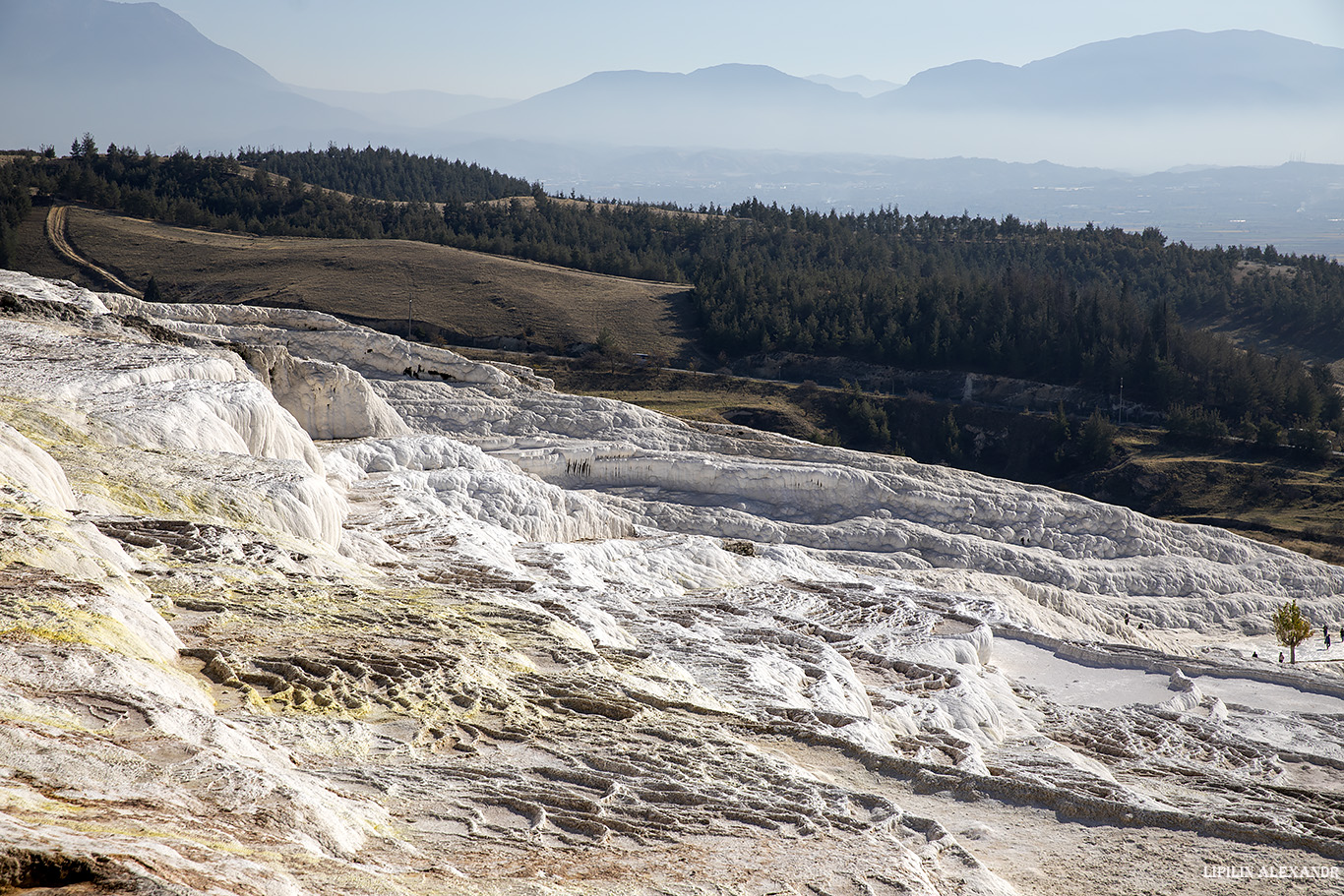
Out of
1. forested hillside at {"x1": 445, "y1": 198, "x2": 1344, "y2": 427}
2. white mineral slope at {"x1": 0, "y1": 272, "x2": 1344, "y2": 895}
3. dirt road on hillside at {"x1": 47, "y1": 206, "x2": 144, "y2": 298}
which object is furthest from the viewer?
dirt road on hillside at {"x1": 47, "y1": 206, "x2": 144, "y2": 298}

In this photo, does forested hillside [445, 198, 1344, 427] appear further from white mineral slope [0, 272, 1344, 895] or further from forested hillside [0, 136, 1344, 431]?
white mineral slope [0, 272, 1344, 895]

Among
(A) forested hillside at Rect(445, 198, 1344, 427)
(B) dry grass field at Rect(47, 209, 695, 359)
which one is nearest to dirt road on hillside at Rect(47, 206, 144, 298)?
(B) dry grass field at Rect(47, 209, 695, 359)

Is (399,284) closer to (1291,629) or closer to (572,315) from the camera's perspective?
(572,315)

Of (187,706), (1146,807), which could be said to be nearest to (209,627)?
(187,706)

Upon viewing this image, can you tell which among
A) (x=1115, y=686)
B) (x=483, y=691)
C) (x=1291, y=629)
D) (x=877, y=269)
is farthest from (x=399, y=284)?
(x=483, y=691)

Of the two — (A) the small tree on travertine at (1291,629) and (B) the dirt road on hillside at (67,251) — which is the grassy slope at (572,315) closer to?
(B) the dirt road on hillside at (67,251)
